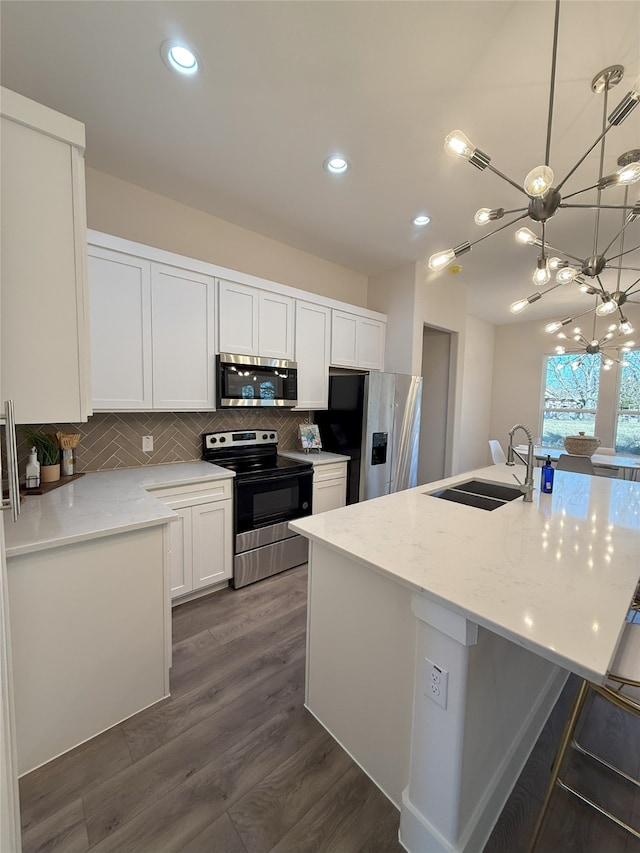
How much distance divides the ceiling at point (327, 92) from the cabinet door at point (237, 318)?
2.24ft

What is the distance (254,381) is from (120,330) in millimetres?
1006

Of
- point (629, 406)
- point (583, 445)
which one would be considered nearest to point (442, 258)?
point (583, 445)

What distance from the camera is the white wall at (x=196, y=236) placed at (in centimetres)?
243

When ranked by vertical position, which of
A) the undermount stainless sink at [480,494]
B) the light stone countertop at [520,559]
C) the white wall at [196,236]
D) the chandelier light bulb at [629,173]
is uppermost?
the white wall at [196,236]

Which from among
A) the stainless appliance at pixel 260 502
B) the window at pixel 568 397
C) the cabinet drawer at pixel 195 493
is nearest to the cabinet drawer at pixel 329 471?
the stainless appliance at pixel 260 502

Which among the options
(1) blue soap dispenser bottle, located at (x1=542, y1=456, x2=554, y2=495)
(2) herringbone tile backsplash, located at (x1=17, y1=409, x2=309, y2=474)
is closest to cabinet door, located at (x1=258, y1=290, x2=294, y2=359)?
(2) herringbone tile backsplash, located at (x1=17, y1=409, x2=309, y2=474)

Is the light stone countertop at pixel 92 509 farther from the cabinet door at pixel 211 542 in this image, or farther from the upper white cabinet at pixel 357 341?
the upper white cabinet at pixel 357 341

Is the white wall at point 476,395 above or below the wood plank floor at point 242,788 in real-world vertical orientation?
above

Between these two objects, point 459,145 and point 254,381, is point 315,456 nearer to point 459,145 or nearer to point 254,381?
point 254,381

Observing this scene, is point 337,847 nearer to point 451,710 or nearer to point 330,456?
point 451,710

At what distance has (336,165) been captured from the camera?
7.29 feet

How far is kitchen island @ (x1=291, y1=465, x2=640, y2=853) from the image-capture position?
0.94m

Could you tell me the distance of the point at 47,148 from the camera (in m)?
1.26

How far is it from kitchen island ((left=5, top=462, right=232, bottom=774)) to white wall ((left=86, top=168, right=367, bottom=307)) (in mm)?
2026
